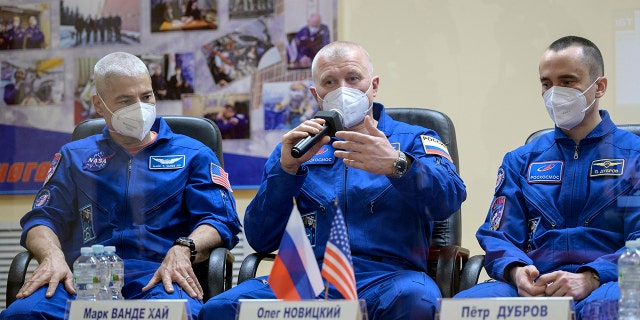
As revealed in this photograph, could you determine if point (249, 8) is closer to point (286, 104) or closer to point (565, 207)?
point (286, 104)

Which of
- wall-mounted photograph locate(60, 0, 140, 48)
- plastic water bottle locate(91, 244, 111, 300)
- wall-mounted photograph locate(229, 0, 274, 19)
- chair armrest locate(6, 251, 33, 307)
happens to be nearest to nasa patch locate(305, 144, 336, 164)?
plastic water bottle locate(91, 244, 111, 300)

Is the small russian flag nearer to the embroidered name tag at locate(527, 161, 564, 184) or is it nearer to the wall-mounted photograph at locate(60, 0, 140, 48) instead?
the embroidered name tag at locate(527, 161, 564, 184)

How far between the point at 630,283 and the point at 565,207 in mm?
704

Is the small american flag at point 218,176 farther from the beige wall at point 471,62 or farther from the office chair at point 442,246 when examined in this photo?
the beige wall at point 471,62

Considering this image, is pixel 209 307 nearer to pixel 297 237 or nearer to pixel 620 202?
pixel 297 237

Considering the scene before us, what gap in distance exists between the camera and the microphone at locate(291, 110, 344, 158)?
263cm

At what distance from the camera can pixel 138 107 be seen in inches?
135

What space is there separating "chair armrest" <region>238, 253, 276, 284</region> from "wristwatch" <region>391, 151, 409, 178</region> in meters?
0.64

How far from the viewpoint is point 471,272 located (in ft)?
9.64

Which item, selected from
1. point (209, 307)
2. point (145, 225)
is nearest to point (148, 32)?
point (145, 225)

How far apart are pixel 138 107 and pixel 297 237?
1.31m

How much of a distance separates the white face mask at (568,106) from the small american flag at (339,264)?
1.06m

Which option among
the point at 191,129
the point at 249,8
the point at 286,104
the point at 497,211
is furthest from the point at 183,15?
the point at 497,211

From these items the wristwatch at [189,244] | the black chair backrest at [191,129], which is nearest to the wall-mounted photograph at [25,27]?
the black chair backrest at [191,129]
